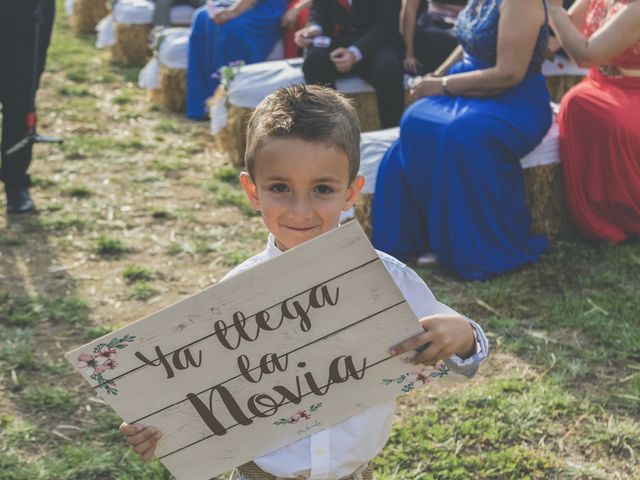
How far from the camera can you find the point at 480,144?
14.4 ft

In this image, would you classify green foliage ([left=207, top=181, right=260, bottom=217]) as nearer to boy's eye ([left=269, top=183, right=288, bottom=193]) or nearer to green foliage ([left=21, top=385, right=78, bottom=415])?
green foliage ([left=21, top=385, right=78, bottom=415])

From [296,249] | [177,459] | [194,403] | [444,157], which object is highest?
[296,249]

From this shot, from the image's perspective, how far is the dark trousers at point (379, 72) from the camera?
5852mm

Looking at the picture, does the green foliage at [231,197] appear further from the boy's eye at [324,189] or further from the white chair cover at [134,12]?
the white chair cover at [134,12]

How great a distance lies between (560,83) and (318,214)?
4.32 meters

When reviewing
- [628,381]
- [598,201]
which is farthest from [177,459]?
[598,201]

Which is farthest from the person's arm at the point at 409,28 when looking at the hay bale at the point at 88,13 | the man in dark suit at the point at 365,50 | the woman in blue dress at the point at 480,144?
the hay bale at the point at 88,13

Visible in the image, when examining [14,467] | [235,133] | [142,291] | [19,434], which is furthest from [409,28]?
[14,467]

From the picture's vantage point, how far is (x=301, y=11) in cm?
729

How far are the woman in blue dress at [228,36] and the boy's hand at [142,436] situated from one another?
5.92 metres

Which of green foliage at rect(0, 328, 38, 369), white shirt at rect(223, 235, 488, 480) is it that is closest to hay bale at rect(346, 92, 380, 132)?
green foliage at rect(0, 328, 38, 369)

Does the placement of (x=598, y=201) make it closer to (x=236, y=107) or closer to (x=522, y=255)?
(x=522, y=255)

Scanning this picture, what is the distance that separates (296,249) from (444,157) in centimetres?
311

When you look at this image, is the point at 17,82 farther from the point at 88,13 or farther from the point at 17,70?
the point at 88,13
